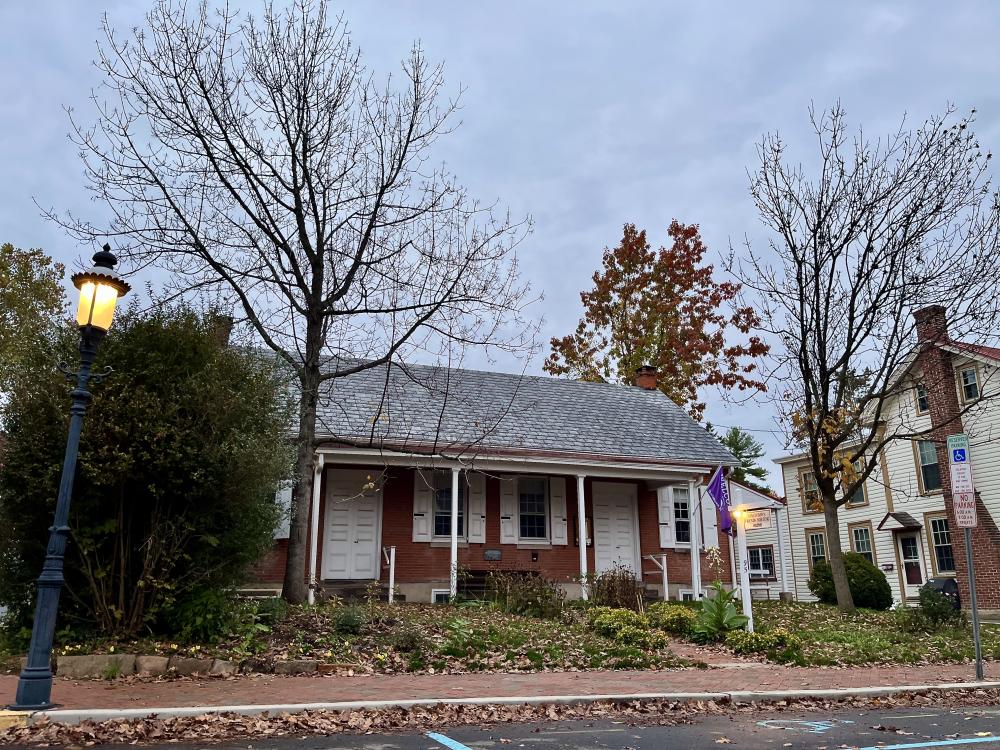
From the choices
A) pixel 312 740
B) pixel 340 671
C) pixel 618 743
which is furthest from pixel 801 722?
pixel 340 671

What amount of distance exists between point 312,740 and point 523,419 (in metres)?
15.1

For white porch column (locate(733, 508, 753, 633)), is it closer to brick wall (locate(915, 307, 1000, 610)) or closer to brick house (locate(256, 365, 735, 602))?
brick house (locate(256, 365, 735, 602))

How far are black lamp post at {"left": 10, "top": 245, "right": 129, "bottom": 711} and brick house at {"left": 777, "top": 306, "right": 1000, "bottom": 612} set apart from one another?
19.1 metres

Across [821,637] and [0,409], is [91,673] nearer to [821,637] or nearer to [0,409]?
[0,409]

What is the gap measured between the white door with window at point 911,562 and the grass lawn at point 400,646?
19.6 metres

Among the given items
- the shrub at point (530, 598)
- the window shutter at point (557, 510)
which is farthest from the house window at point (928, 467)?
the shrub at point (530, 598)

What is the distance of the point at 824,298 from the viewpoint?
1809 cm

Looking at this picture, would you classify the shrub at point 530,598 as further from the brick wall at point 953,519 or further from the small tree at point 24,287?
the small tree at point 24,287

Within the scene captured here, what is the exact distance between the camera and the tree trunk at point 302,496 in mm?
12492

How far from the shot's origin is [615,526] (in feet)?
69.4

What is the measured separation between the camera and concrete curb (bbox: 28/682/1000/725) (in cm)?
618

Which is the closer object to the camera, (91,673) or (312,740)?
(312,740)

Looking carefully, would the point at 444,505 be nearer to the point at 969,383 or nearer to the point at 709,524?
the point at 709,524

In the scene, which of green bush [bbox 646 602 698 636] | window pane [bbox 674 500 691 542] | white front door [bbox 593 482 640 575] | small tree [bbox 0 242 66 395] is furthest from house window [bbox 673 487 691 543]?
small tree [bbox 0 242 66 395]
